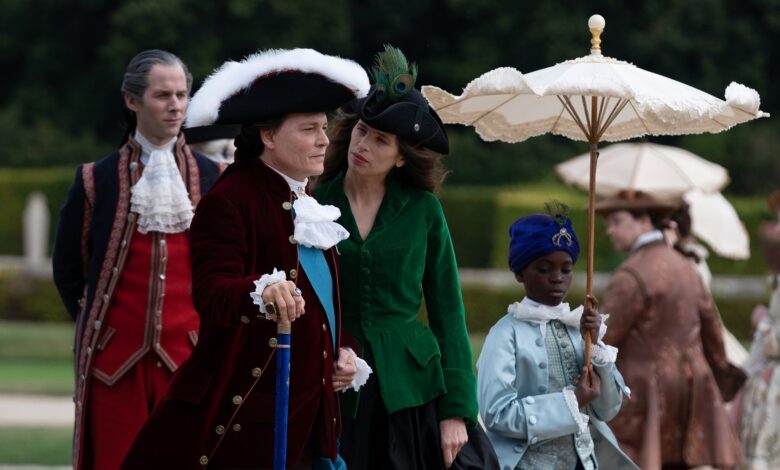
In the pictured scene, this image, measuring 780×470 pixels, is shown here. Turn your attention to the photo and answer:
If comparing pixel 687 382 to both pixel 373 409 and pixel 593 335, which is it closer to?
pixel 593 335

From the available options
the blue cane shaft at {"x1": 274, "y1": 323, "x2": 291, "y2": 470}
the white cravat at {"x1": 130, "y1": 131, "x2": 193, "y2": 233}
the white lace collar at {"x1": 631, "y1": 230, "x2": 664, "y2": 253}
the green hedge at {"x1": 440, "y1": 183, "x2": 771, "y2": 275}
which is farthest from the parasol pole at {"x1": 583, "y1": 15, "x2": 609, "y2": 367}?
the green hedge at {"x1": 440, "y1": 183, "x2": 771, "y2": 275}

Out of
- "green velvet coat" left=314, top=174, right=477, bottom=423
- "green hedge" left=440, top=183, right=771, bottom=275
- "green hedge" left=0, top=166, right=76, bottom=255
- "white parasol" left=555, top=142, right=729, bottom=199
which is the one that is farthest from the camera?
"green hedge" left=0, top=166, right=76, bottom=255

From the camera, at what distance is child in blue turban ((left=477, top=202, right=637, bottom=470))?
5.26 m

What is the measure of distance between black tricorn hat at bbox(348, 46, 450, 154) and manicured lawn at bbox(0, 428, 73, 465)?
5.39 m

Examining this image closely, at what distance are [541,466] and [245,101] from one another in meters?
1.70

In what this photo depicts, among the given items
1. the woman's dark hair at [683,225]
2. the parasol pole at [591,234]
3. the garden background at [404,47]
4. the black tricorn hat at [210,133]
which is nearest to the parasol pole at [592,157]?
the parasol pole at [591,234]

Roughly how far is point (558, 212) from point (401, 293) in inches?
33.1

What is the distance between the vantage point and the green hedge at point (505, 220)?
2769 cm

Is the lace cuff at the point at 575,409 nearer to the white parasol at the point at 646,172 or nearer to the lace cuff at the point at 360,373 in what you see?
the lace cuff at the point at 360,373

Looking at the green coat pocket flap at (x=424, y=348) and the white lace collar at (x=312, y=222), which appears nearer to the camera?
the white lace collar at (x=312, y=222)

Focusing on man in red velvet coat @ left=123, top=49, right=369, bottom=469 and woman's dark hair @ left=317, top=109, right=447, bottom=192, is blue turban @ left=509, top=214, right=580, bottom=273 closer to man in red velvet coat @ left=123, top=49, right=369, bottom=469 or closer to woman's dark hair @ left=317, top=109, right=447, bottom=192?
woman's dark hair @ left=317, top=109, right=447, bottom=192

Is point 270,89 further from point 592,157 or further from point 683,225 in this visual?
point 683,225

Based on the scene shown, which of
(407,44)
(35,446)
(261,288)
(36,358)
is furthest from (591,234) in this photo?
(407,44)

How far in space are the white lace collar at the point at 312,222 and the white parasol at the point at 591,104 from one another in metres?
0.76
